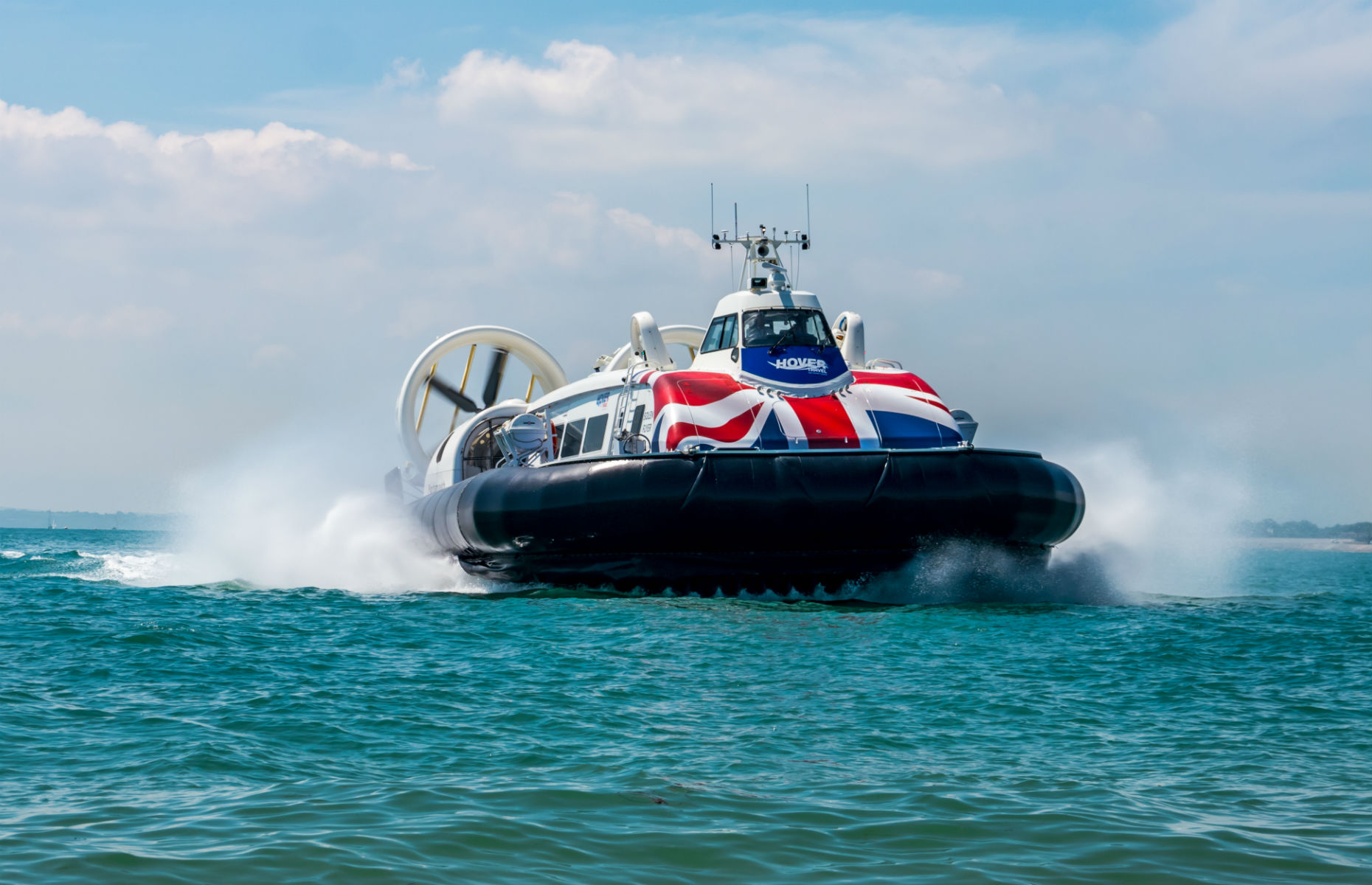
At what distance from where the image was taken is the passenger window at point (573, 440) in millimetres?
13422

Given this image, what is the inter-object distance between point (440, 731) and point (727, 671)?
1997 millimetres

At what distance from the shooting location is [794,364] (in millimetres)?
12609

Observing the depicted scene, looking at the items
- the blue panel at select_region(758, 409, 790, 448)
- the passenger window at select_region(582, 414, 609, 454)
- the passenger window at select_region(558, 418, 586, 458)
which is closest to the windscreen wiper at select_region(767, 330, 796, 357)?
the blue panel at select_region(758, 409, 790, 448)

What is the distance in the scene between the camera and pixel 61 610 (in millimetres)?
10555

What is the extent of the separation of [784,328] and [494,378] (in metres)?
6.19

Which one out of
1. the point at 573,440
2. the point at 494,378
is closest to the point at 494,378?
the point at 494,378

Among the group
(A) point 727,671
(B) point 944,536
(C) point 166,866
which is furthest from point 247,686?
(B) point 944,536

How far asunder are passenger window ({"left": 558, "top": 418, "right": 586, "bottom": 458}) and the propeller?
4579 millimetres

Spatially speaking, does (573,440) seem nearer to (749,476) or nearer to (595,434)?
(595,434)

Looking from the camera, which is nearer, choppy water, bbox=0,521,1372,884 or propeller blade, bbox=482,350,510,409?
choppy water, bbox=0,521,1372,884

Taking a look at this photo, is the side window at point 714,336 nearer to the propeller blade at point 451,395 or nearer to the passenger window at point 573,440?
the passenger window at point 573,440

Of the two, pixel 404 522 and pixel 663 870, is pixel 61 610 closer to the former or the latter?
pixel 404 522

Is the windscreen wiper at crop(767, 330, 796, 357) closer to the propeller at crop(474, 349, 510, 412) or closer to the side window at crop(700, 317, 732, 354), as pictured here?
the side window at crop(700, 317, 732, 354)

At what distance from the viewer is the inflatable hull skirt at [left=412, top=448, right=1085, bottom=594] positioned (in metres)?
10.7
